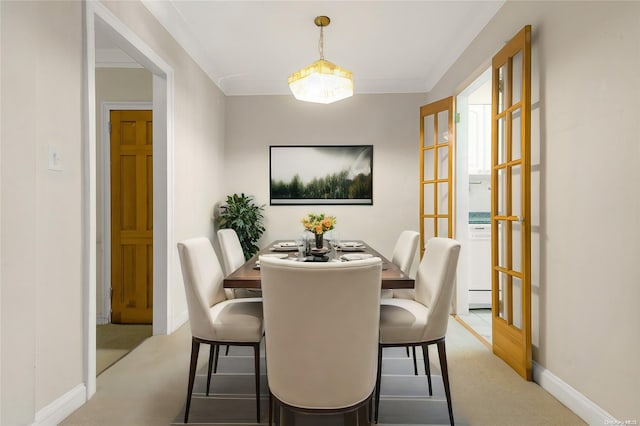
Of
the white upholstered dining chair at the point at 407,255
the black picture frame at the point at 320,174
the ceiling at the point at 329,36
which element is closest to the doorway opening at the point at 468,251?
the ceiling at the point at 329,36

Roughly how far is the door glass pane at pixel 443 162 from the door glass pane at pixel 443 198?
10 cm

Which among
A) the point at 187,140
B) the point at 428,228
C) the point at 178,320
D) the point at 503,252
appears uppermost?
the point at 187,140

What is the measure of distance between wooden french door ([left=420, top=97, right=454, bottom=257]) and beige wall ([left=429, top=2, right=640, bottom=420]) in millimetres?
1601

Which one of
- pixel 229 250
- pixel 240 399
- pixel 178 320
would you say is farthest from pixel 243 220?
pixel 240 399

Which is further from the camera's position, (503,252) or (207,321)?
(503,252)

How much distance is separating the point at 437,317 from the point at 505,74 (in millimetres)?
1836

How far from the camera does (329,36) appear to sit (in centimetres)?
364

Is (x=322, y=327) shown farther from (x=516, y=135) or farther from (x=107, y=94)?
(x=107, y=94)

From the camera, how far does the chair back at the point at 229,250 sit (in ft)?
9.45

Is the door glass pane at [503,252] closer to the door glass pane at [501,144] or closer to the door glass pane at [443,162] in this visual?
the door glass pane at [501,144]

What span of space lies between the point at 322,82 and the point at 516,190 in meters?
1.66
